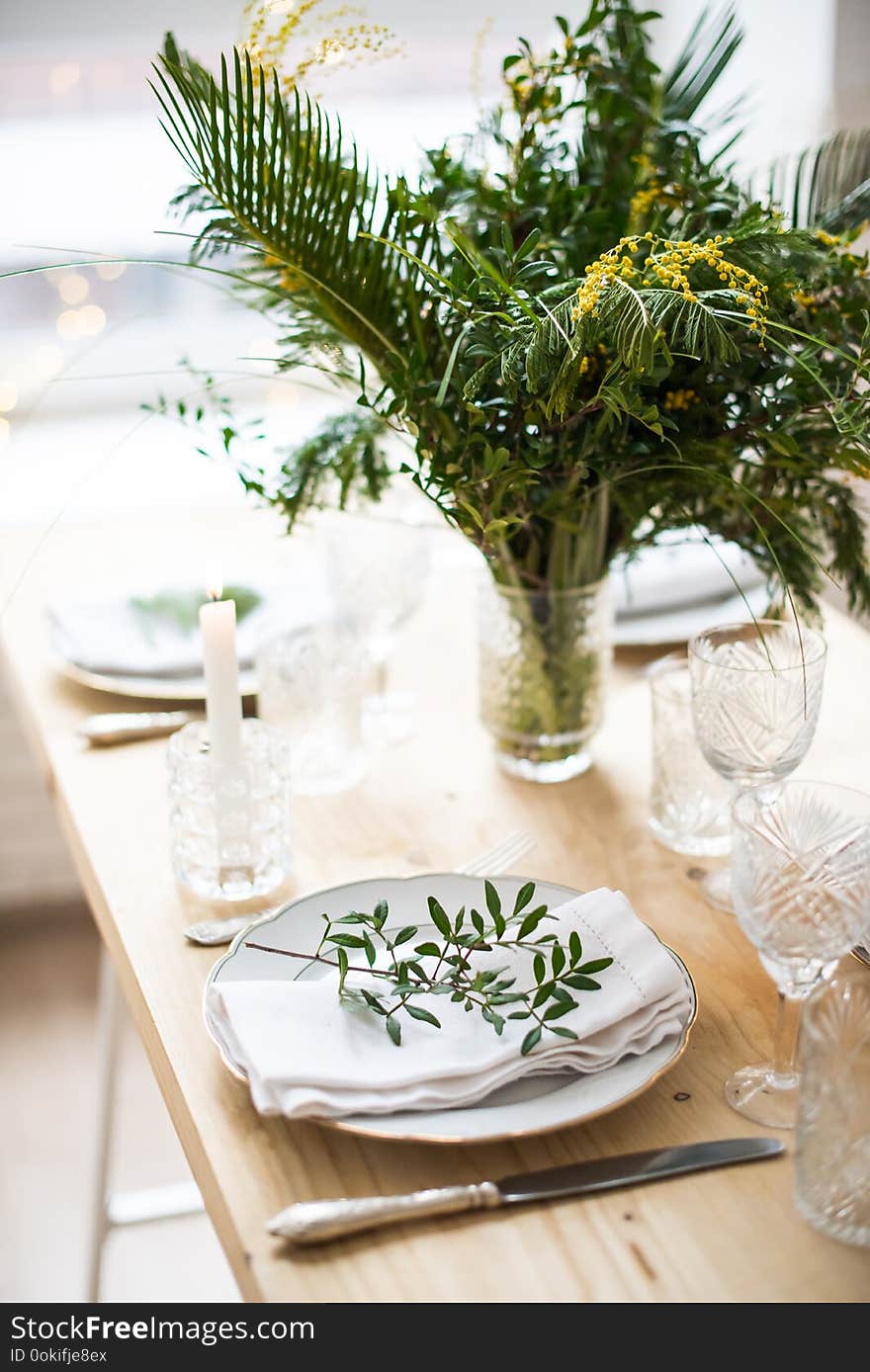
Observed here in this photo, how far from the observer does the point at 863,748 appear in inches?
46.8

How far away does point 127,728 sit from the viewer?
1255 mm

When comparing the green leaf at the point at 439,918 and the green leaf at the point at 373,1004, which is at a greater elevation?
the green leaf at the point at 439,918

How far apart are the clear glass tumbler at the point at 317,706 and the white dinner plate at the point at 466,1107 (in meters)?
0.26

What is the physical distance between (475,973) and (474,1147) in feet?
0.35

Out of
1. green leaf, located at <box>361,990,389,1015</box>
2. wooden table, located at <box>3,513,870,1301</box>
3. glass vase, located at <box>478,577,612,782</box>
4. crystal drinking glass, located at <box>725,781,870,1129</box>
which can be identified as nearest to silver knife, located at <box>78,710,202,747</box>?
wooden table, located at <box>3,513,870,1301</box>

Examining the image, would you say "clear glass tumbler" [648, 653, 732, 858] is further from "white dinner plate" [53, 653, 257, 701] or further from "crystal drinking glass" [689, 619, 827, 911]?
"white dinner plate" [53, 653, 257, 701]

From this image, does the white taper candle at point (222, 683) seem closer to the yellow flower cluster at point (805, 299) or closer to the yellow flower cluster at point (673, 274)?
the yellow flower cluster at point (673, 274)

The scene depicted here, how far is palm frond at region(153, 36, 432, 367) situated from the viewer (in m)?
0.91

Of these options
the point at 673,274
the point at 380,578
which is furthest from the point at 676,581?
the point at 673,274

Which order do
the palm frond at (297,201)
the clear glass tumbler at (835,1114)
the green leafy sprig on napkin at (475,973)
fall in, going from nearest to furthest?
the clear glass tumbler at (835,1114) → the green leafy sprig on napkin at (475,973) → the palm frond at (297,201)

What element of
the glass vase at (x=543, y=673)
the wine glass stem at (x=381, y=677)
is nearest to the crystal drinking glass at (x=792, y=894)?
the glass vase at (x=543, y=673)

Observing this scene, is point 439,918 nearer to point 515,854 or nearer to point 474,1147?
point 474,1147

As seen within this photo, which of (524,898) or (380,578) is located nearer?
(524,898)

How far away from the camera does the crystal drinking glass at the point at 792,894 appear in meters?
0.75
